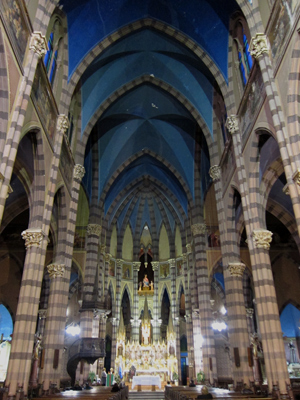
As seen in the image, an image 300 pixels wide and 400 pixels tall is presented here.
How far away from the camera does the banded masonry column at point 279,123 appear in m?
7.75

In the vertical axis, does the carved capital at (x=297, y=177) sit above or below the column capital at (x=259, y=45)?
below

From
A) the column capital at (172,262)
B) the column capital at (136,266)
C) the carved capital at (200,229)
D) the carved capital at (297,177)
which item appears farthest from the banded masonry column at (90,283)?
the carved capital at (297,177)

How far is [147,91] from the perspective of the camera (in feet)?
68.0

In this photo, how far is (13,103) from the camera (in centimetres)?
853

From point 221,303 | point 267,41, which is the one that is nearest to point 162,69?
point 267,41

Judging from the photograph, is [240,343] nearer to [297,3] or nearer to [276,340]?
[276,340]

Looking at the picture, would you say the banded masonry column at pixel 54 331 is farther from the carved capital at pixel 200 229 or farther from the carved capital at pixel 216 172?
the carved capital at pixel 200 229

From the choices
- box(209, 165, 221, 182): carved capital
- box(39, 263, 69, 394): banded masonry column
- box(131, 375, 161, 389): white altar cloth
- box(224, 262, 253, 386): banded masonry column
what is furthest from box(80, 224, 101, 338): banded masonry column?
box(224, 262, 253, 386): banded masonry column

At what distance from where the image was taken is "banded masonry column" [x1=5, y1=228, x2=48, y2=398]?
891 centimetres

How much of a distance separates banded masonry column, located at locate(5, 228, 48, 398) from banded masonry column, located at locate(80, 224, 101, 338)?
1055 cm

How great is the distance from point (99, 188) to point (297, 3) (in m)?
17.3

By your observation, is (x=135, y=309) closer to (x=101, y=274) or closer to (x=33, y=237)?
(x=101, y=274)

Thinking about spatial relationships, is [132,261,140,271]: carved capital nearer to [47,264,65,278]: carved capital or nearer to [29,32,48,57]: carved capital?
[47,264,65,278]: carved capital

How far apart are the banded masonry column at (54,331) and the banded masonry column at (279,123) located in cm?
917
